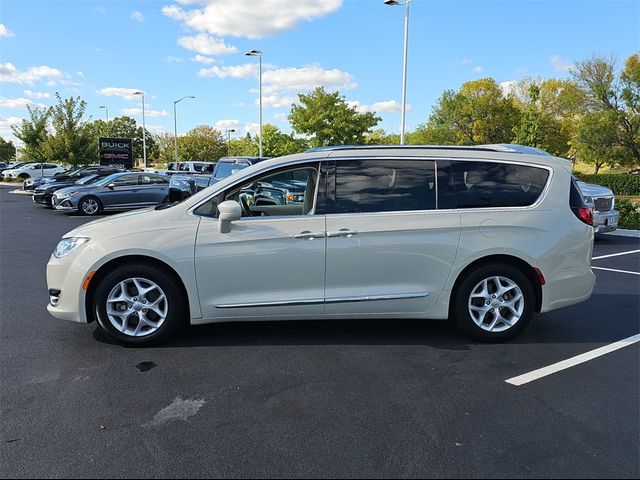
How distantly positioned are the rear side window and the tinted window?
0.90 feet

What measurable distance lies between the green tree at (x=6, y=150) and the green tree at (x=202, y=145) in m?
35.5

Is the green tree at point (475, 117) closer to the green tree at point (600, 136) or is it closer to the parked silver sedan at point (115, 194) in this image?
the green tree at point (600, 136)

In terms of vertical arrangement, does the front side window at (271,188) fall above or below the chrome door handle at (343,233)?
above

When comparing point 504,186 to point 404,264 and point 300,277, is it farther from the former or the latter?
point 300,277

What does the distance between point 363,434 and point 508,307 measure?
87.6 inches

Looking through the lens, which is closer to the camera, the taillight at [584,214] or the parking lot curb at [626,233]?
the taillight at [584,214]

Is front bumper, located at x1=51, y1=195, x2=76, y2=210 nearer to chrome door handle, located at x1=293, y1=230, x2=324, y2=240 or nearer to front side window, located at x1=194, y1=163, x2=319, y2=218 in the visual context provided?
front side window, located at x1=194, y1=163, x2=319, y2=218

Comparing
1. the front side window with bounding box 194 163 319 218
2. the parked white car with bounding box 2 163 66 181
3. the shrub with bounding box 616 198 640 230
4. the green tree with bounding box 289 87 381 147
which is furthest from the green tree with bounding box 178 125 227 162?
the front side window with bounding box 194 163 319 218

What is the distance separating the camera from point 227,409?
3.35 m

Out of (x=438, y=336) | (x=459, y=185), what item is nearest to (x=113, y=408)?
(x=438, y=336)

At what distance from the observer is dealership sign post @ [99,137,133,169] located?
34719 millimetres

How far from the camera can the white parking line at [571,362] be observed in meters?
3.85

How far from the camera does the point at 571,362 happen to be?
419 centimetres

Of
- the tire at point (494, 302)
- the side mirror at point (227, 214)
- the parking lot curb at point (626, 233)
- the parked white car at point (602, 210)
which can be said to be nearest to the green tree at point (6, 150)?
the parking lot curb at point (626, 233)
